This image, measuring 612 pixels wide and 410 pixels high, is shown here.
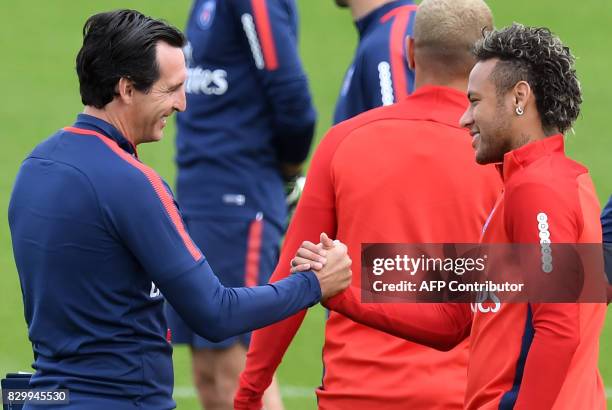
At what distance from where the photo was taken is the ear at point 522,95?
3.87 meters

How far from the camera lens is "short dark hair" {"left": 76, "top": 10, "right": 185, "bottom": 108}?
4.01 metres

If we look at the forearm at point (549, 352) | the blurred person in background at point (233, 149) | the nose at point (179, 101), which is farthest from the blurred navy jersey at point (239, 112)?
the forearm at point (549, 352)

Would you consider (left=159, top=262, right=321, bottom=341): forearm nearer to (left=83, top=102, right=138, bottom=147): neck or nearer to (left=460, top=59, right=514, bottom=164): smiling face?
(left=83, top=102, right=138, bottom=147): neck

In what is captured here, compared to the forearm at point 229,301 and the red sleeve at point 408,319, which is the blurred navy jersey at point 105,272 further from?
the red sleeve at point 408,319

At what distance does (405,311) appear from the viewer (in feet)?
14.0

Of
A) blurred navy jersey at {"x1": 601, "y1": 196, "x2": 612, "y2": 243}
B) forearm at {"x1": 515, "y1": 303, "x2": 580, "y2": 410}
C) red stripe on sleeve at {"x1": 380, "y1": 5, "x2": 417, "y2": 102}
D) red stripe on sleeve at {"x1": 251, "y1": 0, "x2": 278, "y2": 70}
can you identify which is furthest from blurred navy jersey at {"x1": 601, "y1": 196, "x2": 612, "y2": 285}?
red stripe on sleeve at {"x1": 251, "y1": 0, "x2": 278, "y2": 70}

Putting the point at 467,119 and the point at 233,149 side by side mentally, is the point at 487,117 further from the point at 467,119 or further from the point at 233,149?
the point at 233,149

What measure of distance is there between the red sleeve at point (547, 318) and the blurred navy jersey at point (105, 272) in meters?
0.74

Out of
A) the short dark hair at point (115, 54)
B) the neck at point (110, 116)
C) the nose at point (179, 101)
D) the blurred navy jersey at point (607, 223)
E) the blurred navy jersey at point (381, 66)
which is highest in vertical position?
the blurred navy jersey at point (381, 66)

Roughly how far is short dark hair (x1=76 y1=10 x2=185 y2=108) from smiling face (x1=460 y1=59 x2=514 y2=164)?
833 mm

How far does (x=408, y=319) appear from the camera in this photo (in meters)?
4.26

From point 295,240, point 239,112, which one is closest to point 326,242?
point 295,240

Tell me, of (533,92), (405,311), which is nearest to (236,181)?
(405,311)

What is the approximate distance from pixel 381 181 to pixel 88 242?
0.89 m
